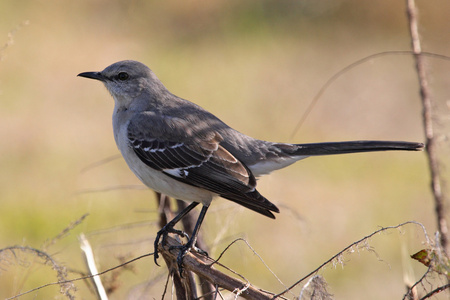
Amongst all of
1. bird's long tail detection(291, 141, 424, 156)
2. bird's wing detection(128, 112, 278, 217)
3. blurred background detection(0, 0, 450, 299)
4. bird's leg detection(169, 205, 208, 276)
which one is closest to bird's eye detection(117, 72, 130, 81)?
bird's wing detection(128, 112, 278, 217)

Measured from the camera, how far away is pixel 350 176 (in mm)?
9586

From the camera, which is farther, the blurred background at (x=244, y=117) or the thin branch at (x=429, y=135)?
the blurred background at (x=244, y=117)

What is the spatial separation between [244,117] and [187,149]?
6179mm

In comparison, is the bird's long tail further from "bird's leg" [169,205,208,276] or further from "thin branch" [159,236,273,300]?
"thin branch" [159,236,273,300]

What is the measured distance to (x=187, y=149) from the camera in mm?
4617

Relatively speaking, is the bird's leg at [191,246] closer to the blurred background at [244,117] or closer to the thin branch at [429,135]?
the blurred background at [244,117]

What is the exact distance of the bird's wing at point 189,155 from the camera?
4395mm

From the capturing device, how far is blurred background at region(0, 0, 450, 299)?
7.61 meters

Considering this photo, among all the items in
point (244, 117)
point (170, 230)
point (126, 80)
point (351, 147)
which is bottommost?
point (170, 230)

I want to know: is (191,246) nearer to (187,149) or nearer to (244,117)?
(187,149)

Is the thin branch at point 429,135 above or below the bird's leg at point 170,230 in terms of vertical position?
above

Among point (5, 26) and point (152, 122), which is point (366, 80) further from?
point (152, 122)

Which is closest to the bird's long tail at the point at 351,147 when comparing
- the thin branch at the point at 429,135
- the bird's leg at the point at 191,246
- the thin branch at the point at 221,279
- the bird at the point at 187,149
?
the bird at the point at 187,149

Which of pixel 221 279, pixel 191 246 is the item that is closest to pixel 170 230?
pixel 191 246
